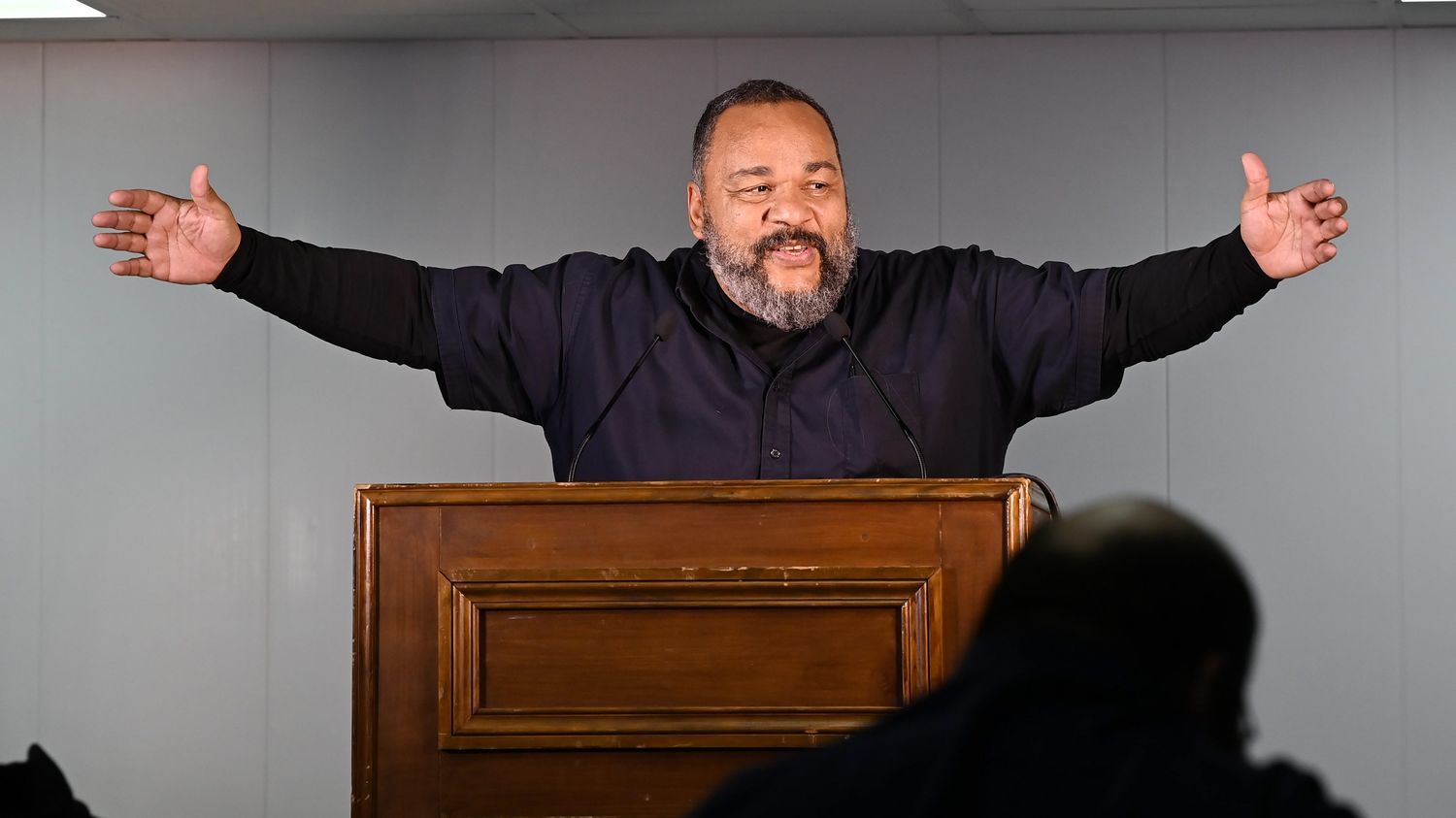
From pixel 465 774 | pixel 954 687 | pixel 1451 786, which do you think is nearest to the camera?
pixel 954 687

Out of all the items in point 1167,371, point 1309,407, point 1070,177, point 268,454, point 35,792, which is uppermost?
point 1070,177

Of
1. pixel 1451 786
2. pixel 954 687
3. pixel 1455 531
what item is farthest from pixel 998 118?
pixel 954 687

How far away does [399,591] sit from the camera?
1780 mm

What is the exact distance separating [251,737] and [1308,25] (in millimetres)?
3654

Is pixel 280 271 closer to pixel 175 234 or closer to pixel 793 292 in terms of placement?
pixel 175 234

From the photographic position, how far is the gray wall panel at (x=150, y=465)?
4.68 m

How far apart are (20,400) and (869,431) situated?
3.11 metres

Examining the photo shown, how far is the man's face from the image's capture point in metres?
2.82

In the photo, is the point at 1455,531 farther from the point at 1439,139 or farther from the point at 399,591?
the point at 399,591

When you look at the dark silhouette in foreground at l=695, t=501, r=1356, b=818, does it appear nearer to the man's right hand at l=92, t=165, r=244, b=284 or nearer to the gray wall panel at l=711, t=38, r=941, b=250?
the man's right hand at l=92, t=165, r=244, b=284

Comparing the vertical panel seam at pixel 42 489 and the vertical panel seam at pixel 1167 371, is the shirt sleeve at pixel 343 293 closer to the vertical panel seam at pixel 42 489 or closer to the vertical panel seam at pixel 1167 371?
the vertical panel seam at pixel 42 489

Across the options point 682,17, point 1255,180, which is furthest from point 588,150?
point 1255,180

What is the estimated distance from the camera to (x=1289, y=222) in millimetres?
2490

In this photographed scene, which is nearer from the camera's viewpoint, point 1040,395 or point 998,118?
point 1040,395
